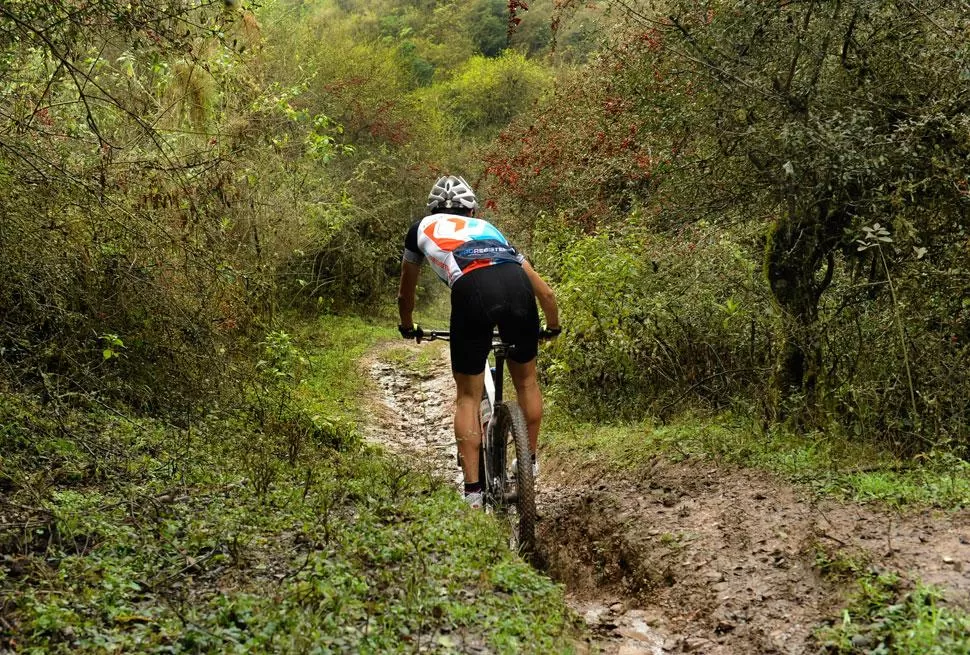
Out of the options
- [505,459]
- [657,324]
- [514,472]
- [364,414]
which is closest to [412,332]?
[505,459]

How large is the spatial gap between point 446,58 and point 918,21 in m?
40.0

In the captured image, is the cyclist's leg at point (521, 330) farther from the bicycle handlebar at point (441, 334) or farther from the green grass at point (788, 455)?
the green grass at point (788, 455)

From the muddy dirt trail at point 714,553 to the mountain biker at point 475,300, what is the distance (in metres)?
0.95

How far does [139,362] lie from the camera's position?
7.59 m

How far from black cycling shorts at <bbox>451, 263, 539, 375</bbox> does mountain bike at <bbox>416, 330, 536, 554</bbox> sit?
15cm

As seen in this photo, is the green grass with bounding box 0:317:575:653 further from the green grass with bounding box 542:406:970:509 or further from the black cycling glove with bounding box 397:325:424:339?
the green grass with bounding box 542:406:970:509

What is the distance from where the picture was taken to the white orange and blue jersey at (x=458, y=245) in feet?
18.5

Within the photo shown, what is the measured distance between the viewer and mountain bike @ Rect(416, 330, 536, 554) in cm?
541

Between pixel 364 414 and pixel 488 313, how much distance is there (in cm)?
678

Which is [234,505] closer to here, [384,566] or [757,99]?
[384,566]

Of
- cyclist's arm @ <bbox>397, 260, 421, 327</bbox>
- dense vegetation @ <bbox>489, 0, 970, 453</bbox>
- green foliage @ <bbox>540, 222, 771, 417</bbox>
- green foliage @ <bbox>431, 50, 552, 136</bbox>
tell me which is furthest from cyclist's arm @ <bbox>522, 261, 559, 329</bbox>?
green foliage @ <bbox>431, 50, 552, 136</bbox>

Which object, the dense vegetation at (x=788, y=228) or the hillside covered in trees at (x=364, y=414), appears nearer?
the hillside covered in trees at (x=364, y=414)

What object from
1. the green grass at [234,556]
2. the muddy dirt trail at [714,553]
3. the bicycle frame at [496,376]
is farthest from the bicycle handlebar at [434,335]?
the muddy dirt trail at [714,553]

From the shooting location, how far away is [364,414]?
1198 cm
